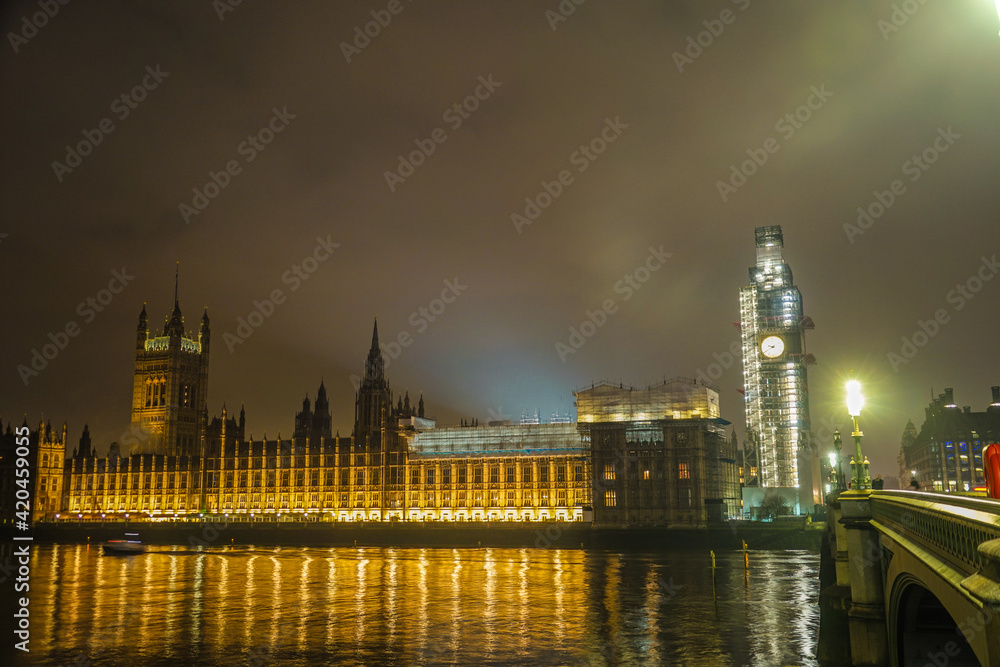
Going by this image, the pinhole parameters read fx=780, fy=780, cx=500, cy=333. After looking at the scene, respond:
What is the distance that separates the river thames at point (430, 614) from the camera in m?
30.4

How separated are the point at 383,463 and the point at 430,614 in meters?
88.7

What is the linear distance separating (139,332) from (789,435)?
138 m

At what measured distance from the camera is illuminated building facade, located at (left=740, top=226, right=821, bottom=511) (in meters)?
119

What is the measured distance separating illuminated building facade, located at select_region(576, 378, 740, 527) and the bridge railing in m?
85.7

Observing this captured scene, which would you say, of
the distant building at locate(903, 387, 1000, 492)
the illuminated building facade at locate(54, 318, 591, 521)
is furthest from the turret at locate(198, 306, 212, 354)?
the distant building at locate(903, 387, 1000, 492)

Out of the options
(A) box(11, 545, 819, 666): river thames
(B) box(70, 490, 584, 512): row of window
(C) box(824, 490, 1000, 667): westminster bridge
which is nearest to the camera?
(C) box(824, 490, 1000, 667): westminster bridge

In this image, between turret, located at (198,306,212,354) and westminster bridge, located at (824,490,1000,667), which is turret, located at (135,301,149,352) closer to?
turret, located at (198,306,212,354)

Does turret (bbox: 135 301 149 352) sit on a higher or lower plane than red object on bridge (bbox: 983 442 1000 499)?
higher

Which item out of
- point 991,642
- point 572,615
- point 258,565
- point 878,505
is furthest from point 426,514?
point 991,642

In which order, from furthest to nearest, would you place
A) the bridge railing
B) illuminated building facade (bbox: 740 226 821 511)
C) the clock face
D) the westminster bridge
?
1. the clock face
2. illuminated building facade (bbox: 740 226 821 511)
3. the bridge railing
4. the westminster bridge

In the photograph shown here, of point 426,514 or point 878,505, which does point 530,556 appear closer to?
point 426,514

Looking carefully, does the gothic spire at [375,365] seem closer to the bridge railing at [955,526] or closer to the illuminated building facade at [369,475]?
the illuminated building facade at [369,475]

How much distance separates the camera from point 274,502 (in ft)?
445

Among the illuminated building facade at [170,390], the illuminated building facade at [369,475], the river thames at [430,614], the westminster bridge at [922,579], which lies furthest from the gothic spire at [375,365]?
the westminster bridge at [922,579]
